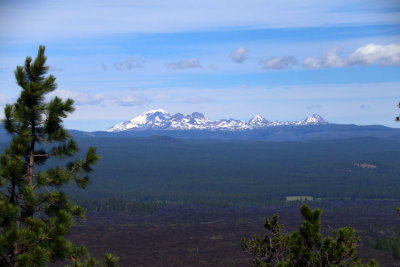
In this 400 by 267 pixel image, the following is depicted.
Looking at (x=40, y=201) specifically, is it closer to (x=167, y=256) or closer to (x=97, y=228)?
(x=167, y=256)

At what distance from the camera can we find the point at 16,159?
1455 cm

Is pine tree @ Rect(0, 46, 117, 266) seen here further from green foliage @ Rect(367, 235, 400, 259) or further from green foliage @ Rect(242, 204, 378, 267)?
green foliage @ Rect(367, 235, 400, 259)

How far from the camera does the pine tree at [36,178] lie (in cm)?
1458

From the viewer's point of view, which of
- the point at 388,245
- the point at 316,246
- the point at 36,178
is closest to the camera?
the point at 36,178

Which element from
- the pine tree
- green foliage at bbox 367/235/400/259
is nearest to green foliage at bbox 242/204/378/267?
the pine tree

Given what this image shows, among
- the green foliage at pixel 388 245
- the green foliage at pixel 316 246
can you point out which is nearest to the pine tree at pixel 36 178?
the green foliage at pixel 316 246

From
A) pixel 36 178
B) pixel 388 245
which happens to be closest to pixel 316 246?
pixel 36 178

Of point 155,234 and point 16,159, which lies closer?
point 16,159

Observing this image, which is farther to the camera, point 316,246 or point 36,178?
point 316,246

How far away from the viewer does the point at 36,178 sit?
15.6 m

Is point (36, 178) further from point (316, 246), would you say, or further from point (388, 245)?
point (388, 245)

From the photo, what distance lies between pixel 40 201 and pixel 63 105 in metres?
2.92

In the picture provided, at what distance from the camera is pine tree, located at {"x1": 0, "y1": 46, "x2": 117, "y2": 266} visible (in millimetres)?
14578

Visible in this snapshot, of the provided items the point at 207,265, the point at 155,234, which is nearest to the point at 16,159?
the point at 207,265
